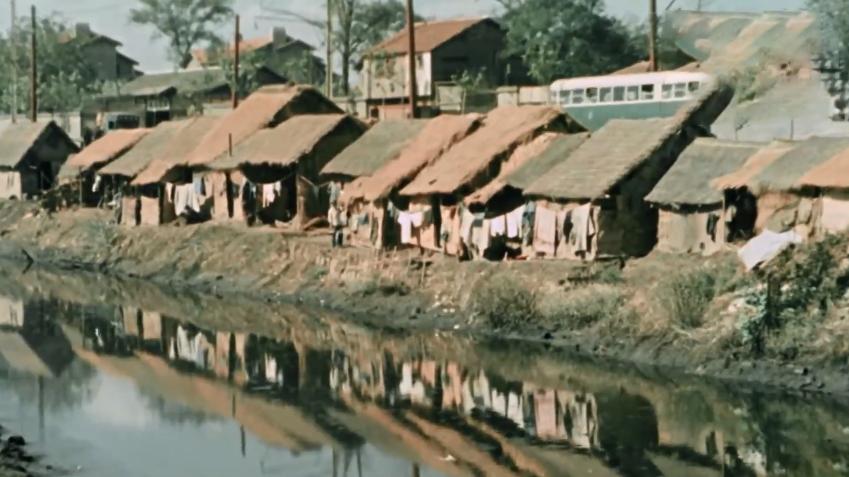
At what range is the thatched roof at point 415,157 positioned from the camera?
37.6m

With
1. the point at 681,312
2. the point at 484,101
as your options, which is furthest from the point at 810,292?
the point at 484,101

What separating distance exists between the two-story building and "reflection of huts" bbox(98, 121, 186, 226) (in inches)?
376

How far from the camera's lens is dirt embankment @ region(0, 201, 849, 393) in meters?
25.3

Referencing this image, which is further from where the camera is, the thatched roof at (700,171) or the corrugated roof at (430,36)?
the corrugated roof at (430,36)

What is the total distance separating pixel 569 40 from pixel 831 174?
103ft

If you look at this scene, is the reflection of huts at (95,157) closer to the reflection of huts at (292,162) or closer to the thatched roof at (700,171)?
the reflection of huts at (292,162)

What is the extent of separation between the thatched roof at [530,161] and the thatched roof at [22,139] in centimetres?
3036

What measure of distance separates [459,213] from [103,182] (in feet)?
80.1

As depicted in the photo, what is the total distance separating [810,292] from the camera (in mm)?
25562

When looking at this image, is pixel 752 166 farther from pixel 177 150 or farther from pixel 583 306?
pixel 177 150

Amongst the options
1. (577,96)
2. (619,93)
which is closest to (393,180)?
(619,93)

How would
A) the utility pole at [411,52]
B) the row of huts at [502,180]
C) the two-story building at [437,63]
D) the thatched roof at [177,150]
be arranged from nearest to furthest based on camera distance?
the row of huts at [502,180] → the utility pole at [411,52] → the thatched roof at [177,150] → the two-story building at [437,63]

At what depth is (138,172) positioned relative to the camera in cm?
5138

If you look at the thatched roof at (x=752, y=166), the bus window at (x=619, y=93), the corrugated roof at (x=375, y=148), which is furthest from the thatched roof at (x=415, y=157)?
the thatched roof at (x=752, y=166)
